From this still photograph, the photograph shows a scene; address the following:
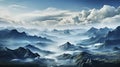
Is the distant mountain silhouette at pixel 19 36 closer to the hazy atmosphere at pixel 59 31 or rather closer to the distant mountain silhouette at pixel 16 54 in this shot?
the hazy atmosphere at pixel 59 31

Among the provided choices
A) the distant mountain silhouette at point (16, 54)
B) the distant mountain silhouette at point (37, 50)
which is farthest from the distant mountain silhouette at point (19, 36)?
the distant mountain silhouette at point (16, 54)

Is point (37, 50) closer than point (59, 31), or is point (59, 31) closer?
point (37, 50)

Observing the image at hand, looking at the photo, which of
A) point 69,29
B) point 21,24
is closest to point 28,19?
point 21,24

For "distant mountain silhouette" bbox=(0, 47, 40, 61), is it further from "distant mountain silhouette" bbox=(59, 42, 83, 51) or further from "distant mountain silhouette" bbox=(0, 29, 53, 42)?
"distant mountain silhouette" bbox=(59, 42, 83, 51)

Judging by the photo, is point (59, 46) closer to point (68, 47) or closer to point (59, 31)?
point (68, 47)

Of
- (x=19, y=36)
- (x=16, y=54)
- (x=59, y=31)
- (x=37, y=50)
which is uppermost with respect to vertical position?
(x=59, y=31)

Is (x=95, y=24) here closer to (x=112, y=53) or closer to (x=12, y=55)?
(x=112, y=53)

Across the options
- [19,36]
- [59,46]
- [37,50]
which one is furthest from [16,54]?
[59,46]

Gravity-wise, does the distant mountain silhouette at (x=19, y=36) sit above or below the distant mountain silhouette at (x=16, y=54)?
above

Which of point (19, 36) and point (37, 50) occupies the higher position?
point (19, 36)
